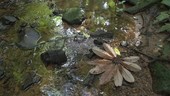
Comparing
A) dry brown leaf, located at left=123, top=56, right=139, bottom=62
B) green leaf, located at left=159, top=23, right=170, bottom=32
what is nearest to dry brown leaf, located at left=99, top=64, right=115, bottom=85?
dry brown leaf, located at left=123, top=56, right=139, bottom=62

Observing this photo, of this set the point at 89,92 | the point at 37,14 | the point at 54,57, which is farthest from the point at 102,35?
the point at 37,14

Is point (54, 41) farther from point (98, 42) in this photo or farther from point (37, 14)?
point (37, 14)

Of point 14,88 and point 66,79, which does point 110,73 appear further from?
point 14,88

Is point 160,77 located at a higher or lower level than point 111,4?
lower

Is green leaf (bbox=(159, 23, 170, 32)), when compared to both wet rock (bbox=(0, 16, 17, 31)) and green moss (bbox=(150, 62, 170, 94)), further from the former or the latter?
wet rock (bbox=(0, 16, 17, 31))

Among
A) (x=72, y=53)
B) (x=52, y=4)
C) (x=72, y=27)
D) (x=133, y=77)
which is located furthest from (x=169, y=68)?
(x=52, y=4)

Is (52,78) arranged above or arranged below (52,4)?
below
